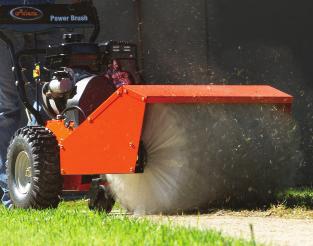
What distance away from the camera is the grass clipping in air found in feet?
16.9

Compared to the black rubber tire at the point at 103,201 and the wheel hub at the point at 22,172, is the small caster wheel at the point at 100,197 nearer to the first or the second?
the black rubber tire at the point at 103,201

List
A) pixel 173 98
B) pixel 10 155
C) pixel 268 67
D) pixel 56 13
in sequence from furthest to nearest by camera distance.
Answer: pixel 268 67 → pixel 56 13 → pixel 10 155 → pixel 173 98

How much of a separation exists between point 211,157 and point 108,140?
1.96 ft

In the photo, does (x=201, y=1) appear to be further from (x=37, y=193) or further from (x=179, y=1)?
(x=37, y=193)

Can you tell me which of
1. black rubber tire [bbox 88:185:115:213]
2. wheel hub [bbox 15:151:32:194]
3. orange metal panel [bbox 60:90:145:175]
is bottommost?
black rubber tire [bbox 88:185:115:213]

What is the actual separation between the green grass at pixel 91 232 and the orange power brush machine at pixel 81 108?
1.17 feet

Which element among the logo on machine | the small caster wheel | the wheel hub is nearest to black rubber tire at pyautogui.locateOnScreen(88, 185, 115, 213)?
the small caster wheel

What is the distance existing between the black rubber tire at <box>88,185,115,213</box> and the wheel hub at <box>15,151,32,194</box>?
47 cm

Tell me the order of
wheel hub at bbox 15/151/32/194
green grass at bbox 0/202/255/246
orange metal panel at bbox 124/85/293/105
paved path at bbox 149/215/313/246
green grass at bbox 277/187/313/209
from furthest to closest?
1. wheel hub at bbox 15/151/32/194
2. green grass at bbox 277/187/313/209
3. orange metal panel at bbox 124/85/293/105
4. paved path at bbox 149/215/313/246
5. green grass at bbox 0/202/255/246

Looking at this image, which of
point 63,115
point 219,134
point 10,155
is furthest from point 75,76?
point 219,134

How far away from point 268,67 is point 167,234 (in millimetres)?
3784

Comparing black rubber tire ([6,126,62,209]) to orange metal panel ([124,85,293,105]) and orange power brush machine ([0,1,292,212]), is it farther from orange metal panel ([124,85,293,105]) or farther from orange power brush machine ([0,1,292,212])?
orange metal panel ([124,85,293,105])

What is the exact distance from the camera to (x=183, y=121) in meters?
5.13

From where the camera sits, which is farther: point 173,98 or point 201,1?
point 201,1
